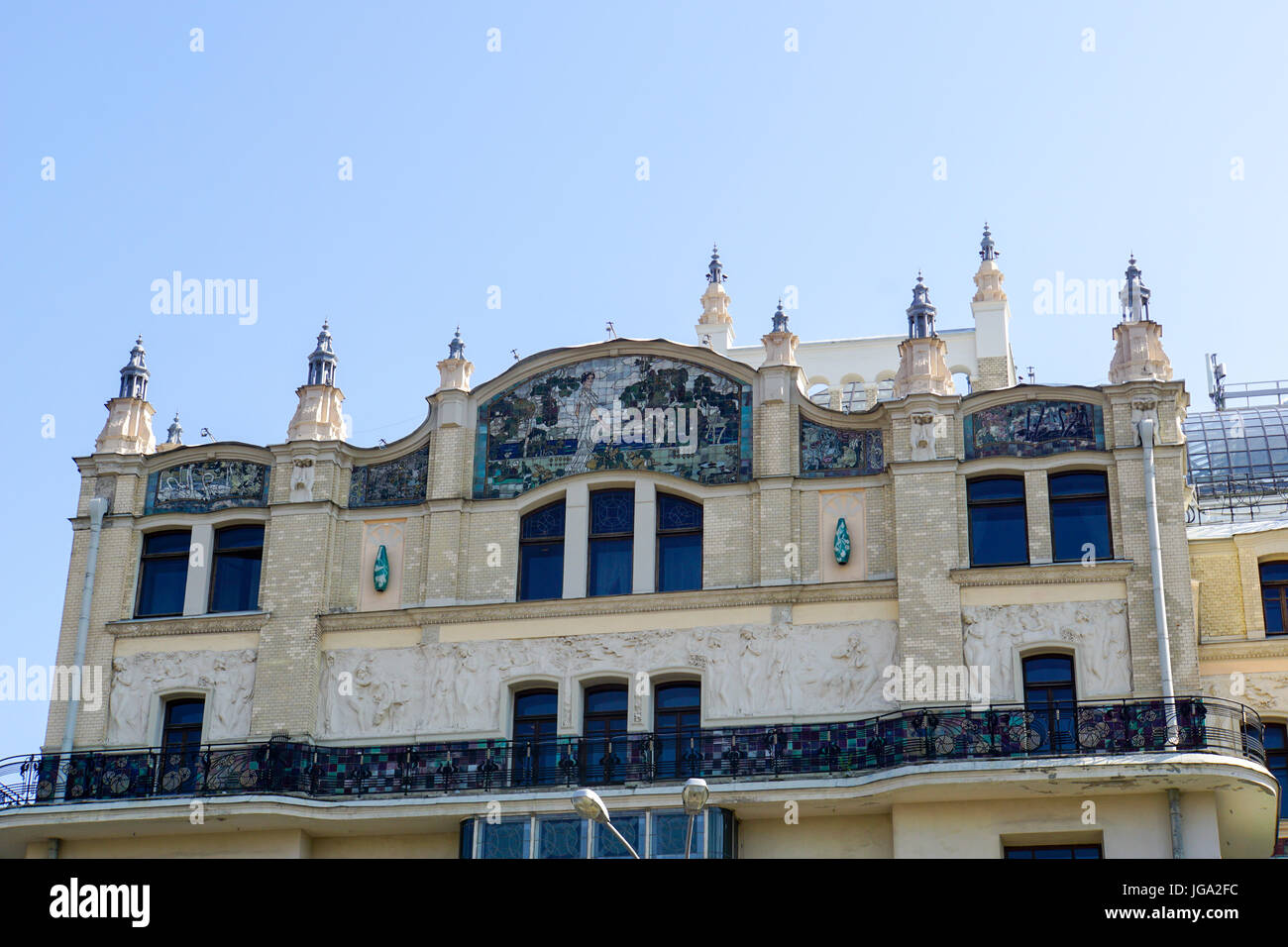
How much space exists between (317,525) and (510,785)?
6002mm

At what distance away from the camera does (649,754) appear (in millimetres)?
28109

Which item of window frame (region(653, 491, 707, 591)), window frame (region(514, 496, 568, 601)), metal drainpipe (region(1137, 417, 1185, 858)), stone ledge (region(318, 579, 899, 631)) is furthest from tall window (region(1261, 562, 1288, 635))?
window frame (region(514, 496, 568, 601))

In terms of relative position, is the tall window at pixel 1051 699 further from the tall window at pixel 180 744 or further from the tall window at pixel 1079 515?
the tall window at pixel 180 744

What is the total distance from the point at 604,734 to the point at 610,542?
3.34 meters

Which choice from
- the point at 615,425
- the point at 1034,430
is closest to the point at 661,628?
the point at 615,425

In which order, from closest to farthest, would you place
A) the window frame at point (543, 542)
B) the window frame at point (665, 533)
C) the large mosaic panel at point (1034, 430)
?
the large mosaic panel at point (1034, 430), the window frame at point (665, 533), the window frame at point (543, 542)

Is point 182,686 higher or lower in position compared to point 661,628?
lower

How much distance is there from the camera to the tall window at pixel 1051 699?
88.0 feet

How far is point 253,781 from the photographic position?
2895 centimetres

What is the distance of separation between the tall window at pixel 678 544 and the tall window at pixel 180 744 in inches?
322

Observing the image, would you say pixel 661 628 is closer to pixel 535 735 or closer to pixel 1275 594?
pixel 535 735

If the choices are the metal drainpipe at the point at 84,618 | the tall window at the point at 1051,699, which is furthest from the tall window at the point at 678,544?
the metal drainpipe at the point at 84,618

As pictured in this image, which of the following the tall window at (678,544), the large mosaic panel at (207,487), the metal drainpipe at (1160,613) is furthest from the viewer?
the large mosaic panel at (207,487)
